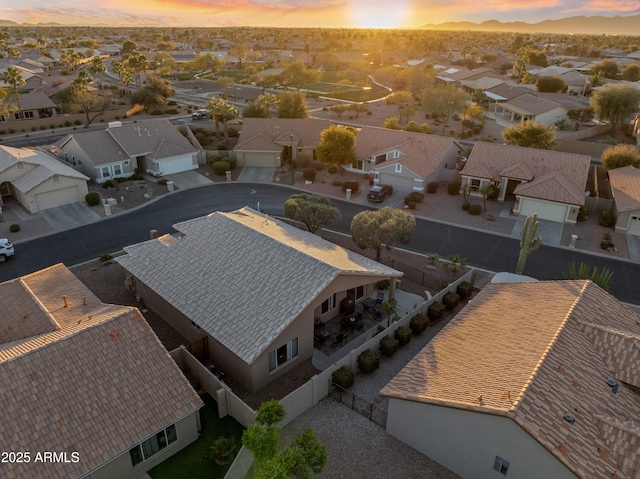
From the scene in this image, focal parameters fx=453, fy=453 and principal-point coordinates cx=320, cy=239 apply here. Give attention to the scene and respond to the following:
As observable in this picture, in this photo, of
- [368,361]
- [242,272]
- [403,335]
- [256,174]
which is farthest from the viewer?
[256,174]

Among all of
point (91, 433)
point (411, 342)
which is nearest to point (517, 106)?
point (411, 342)

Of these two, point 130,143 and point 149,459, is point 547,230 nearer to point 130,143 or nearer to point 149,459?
point 149,459

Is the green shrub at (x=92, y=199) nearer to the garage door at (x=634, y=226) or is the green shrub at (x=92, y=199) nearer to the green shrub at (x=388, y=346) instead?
the green shrub at (x=388, y=346)

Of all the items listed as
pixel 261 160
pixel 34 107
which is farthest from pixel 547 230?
pixel 34 107

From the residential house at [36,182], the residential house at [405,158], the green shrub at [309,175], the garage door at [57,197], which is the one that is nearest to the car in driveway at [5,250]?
the residential house at [36,182]

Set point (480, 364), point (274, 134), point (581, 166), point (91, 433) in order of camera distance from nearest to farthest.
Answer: point (91, 433) → point (480, 364) → point (581, 166) → point (274, 134)

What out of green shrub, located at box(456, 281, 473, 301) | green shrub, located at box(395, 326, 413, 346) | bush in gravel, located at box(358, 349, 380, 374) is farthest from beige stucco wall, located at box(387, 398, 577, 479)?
green shrub, located at box(456, 281, 473, 301)

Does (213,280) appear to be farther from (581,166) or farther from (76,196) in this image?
(581,166)
